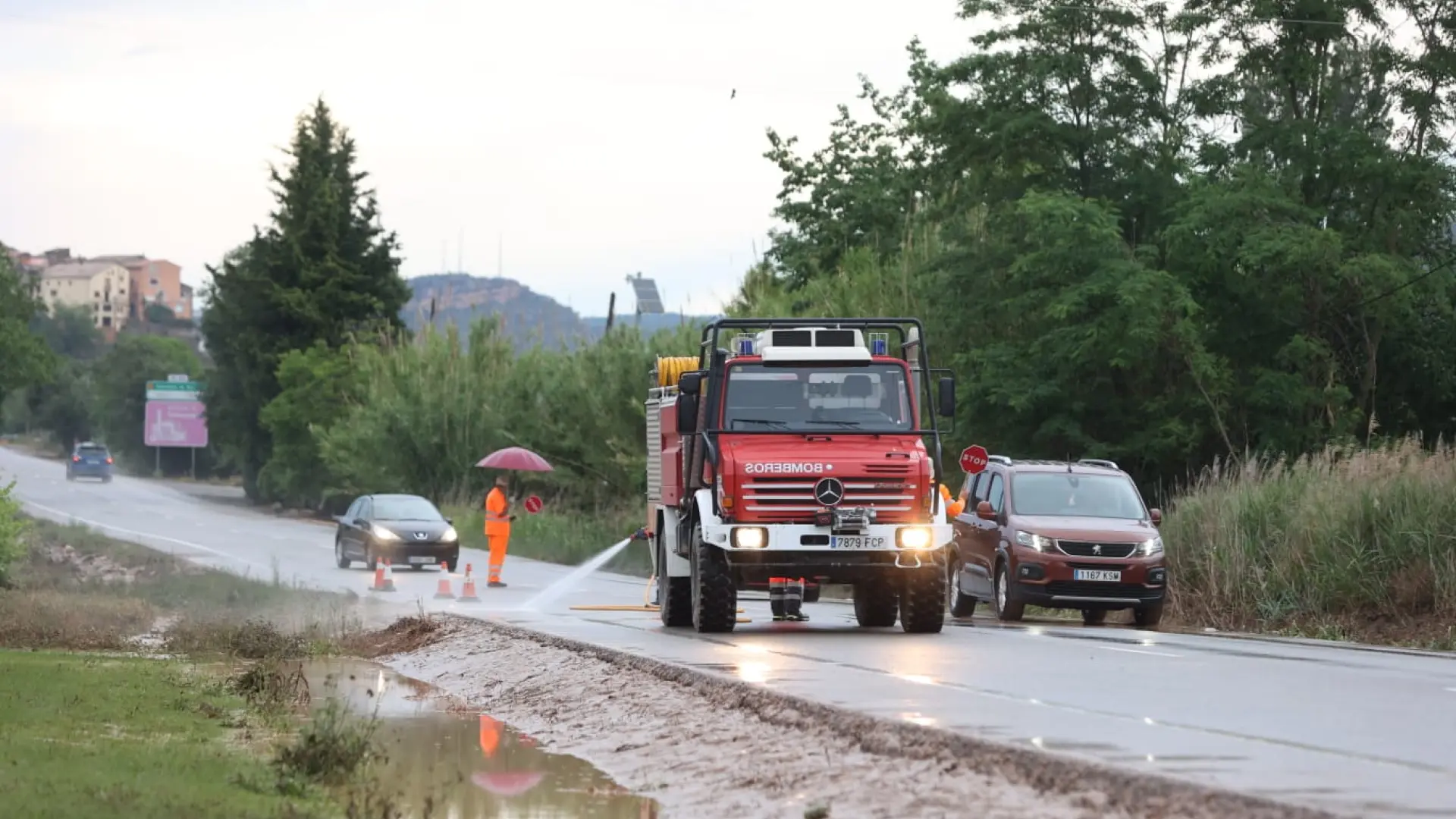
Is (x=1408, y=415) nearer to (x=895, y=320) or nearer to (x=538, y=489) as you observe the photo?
(x=895, y=320)

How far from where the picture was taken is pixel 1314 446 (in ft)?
118

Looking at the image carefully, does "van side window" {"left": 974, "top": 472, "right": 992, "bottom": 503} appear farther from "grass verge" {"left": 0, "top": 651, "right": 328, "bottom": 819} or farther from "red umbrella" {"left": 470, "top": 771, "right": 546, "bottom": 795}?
"red umbrella" {"left": 470, "top": 771, "right": 546, "bottom": 795}

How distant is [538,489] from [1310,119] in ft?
96.6

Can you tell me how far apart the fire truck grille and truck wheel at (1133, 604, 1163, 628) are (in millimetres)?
5392

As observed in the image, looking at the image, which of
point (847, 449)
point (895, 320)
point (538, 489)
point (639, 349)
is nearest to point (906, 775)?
point (847, 449)

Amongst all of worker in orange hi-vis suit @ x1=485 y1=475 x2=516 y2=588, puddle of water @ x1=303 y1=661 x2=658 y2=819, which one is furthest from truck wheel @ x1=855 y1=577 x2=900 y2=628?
worker in orange hi-vis suit @ x1=485 y1=475 x2=516 y2=588

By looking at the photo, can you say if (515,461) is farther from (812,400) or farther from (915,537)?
(915,537)

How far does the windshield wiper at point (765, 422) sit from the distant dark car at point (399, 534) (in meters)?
22.4

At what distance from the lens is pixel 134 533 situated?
68.4 m

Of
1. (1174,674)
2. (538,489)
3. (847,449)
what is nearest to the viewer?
(1174,674)

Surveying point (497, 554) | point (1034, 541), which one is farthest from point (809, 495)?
point (497, 554)

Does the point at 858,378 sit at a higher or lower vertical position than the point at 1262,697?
higher

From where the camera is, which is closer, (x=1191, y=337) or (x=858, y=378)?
(x=858, y=378)

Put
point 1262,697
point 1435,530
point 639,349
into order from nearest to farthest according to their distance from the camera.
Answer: point 1262,697 → point 1435,530 → point 639,349
